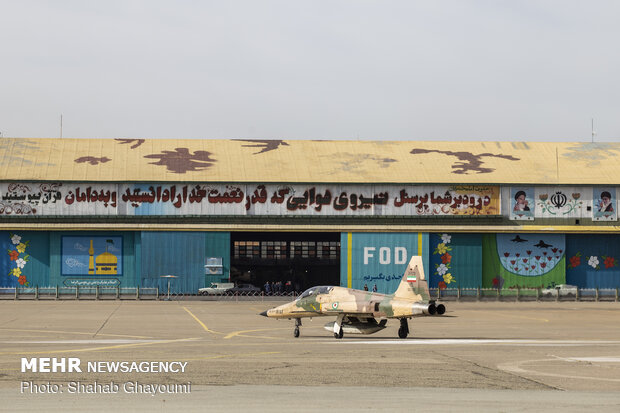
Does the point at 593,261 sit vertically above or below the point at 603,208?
below

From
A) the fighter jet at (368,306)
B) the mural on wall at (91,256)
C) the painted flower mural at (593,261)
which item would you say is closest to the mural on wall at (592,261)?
the painted flower mural at (593,261)

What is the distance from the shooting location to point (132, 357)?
27125 millimetres

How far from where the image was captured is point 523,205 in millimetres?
75438

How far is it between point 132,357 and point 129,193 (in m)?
47.8

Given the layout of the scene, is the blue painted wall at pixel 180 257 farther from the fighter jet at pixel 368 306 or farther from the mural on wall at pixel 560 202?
the fighter jet at pixel 368 306

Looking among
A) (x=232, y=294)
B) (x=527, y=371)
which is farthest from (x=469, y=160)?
(x=527, y=371)

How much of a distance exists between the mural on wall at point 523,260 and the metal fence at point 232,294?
106 cm

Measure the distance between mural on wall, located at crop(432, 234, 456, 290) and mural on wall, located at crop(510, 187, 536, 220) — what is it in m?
6.29

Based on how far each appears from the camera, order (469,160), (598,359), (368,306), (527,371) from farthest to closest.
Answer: (469,160) → (368,306) → (598,359) → (527,371)

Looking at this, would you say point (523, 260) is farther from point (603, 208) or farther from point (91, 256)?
point (91, 256)

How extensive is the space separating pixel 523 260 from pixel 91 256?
3685 centimetres

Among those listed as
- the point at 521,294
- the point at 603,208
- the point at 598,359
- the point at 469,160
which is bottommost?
the point at 521,294

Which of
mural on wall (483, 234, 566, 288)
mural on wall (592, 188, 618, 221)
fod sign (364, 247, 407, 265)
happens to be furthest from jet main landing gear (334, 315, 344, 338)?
mural on wall (592, 188, 618, 221)

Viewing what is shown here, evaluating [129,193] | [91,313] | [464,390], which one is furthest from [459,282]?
[464,390]
